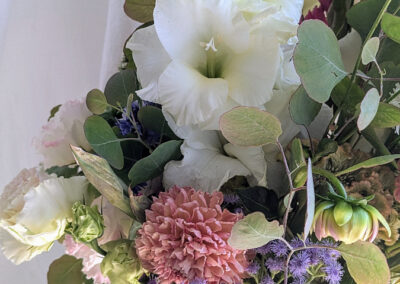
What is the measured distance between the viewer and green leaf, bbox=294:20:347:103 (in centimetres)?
33

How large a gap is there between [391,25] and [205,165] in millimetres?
177

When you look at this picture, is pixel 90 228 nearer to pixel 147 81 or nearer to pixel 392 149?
pixel 147 81

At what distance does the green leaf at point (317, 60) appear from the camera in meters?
0.33

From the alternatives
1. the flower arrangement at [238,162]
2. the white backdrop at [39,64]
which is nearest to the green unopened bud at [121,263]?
the flower arrangement at [238,162]

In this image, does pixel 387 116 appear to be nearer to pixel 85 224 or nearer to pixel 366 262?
pixel 366 262

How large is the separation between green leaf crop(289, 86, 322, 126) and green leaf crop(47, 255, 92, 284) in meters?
0.27

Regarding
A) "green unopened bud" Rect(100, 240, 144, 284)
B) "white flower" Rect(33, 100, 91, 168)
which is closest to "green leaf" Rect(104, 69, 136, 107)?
"white flower" Rect(33, 100, 91, 168)

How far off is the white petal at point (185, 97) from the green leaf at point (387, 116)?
0.12 meters

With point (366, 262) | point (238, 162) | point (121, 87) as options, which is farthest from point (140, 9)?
point (366, 262)

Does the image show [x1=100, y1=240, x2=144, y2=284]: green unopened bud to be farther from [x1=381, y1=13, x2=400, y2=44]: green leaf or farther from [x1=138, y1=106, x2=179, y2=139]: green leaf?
[x1=381, y1=13, x2=400, y2=44]: green leaf

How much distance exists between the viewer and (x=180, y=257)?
1.16 ft

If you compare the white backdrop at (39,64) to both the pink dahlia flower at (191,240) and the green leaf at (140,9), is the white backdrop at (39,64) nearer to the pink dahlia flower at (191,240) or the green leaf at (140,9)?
the green leaf at (140,9)

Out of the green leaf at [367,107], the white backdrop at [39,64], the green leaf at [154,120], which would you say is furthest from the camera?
the white backdrop at [39,64]

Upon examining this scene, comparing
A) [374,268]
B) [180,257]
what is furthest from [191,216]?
[374,268]
